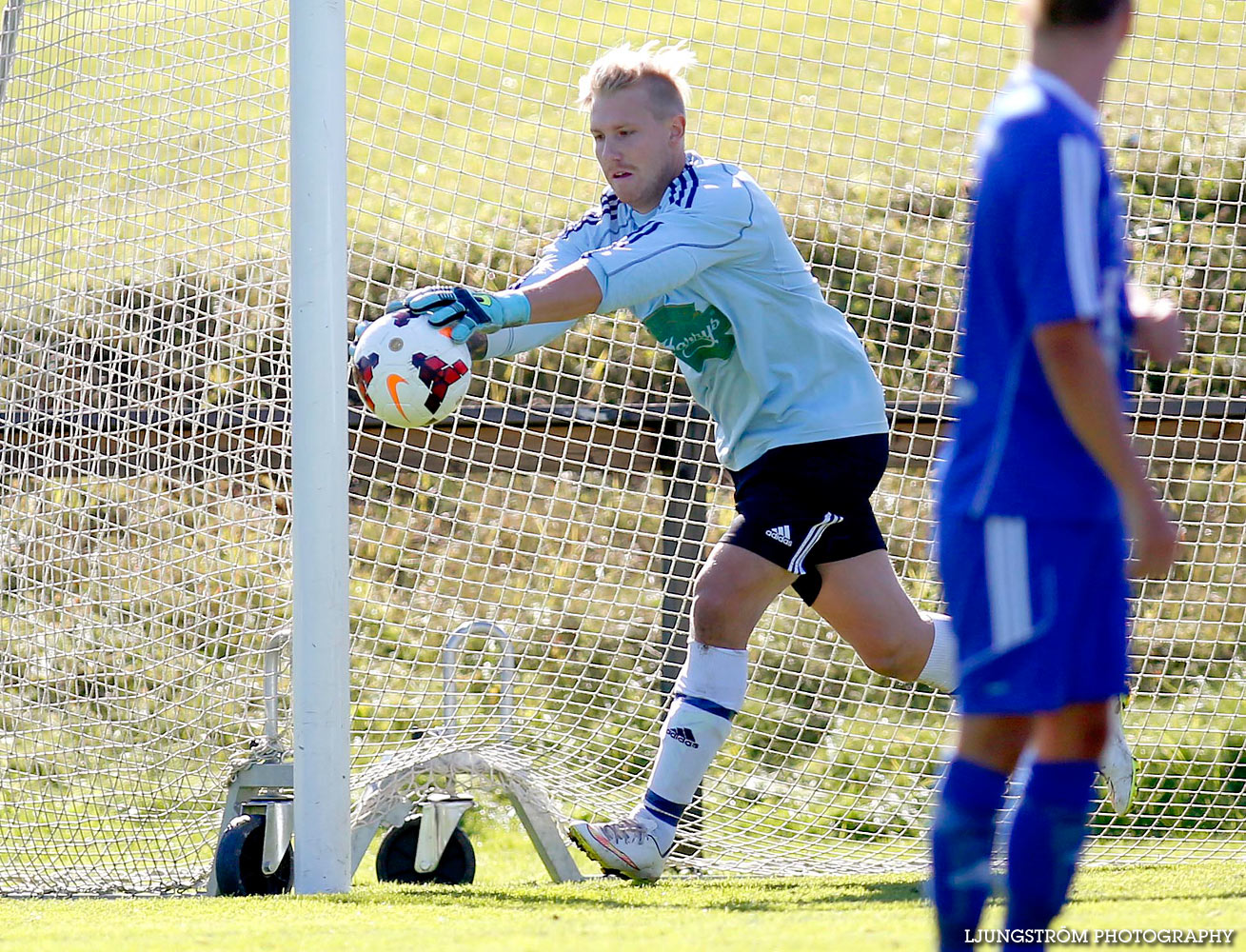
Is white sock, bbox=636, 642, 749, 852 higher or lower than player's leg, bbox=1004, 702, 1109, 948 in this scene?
lower

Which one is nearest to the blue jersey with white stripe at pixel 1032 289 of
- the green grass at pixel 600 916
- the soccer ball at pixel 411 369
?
the green grass at pixel 600 916

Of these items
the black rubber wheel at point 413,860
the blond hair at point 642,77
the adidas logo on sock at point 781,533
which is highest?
the blond hair at point 642,77

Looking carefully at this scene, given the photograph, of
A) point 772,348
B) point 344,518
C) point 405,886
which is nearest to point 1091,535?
point 772,348

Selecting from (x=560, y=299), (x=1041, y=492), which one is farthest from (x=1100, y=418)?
(x=560, y=299)

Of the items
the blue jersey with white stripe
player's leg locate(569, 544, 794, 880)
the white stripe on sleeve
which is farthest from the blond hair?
the white stripe on sleeve

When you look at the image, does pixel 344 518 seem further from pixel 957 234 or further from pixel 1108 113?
pixel 1108 113

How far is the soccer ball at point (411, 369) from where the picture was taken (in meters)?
2.45

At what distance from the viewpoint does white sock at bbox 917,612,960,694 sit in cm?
328

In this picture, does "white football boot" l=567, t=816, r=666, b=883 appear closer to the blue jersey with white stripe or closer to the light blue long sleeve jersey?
the light blue long sleeve jersey

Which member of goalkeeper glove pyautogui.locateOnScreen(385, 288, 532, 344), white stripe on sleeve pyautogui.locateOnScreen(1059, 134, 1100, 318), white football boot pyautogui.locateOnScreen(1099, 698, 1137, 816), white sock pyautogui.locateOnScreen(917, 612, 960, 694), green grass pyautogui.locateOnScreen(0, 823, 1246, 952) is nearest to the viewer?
white stripe on sleeve pyautogui.locateOnScreen(1059, 134, 1100, 318)

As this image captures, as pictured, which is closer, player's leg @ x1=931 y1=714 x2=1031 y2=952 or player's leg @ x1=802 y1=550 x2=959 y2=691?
player's leg @ x1=931 y1=714 x2=1031 y2=952

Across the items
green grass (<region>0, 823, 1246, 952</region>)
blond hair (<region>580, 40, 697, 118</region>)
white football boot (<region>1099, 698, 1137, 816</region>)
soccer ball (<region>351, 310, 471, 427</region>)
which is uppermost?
blond hair (<region>580, 40, 697, 118</region>)

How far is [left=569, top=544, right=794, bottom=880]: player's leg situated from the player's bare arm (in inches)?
59.3

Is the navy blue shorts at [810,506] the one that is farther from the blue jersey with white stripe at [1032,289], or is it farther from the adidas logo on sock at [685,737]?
the blue jersey with white stripe at [1032,289]
